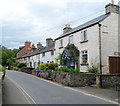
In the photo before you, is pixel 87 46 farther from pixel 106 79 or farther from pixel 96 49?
pixel 106 79

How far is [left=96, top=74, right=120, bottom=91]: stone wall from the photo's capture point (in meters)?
12.8

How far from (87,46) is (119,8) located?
20.6ft

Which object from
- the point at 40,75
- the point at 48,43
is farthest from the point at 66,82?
the point at 48,43

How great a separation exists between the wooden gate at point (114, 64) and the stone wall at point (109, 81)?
347 centimetres

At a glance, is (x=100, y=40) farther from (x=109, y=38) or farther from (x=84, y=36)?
(x=84, y=36)

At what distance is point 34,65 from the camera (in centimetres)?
4125

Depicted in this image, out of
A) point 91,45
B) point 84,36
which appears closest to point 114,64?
point 91,45

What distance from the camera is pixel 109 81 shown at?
42.9 feet

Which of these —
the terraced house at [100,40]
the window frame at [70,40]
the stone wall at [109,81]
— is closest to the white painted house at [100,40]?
the terraced house at [100,40]

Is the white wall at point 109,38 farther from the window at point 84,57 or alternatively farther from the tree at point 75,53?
the tree at point 75,53

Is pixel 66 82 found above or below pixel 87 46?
below

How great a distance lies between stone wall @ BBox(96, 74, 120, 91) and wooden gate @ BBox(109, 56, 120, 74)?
3.47 metres

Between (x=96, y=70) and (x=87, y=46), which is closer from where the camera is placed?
(x=96, y=70)

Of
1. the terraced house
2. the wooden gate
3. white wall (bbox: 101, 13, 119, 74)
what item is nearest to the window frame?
the terraced house
